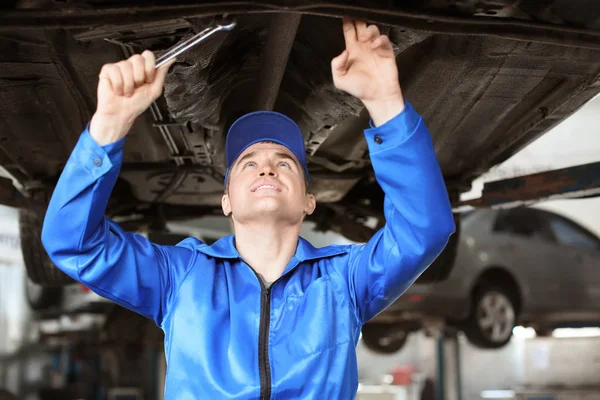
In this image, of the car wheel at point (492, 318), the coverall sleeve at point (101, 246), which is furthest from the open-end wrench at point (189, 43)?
the car wheel at point (492, 318)

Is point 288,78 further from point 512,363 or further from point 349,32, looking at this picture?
point 512,363

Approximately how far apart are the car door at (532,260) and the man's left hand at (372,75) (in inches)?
185

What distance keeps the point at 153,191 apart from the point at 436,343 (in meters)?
6.97

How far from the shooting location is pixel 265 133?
66.3 inches

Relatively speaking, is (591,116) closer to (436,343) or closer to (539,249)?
A: (436,343)

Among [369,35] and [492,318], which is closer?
[369,35]

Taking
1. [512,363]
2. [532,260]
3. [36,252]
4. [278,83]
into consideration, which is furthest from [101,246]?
[512,363]

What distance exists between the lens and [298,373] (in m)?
1.36

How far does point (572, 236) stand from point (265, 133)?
5250 millimetres

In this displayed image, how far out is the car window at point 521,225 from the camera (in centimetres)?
611

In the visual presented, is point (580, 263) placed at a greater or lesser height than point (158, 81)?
greater

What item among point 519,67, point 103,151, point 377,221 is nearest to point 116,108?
point 103,151

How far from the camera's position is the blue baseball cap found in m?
1.68

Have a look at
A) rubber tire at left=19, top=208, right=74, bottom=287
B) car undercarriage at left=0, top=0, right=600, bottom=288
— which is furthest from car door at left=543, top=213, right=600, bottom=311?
rubber tire at left=19, top=208, right=74, bottom=287
